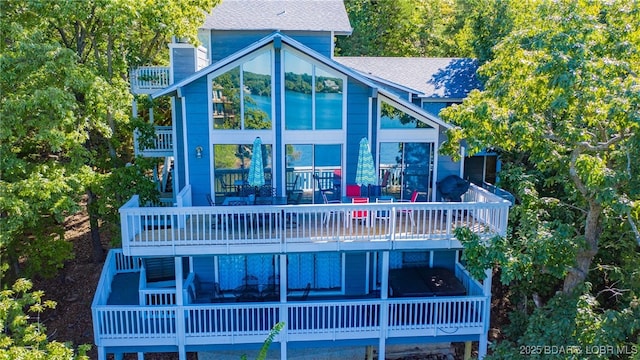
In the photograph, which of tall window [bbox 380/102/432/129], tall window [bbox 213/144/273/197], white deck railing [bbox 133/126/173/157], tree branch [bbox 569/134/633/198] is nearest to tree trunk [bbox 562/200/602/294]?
tree branch [bbox 569/134/633/198]

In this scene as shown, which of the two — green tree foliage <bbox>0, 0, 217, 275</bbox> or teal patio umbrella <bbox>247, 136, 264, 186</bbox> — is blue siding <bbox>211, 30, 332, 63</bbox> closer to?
green tree foliage <bbox>0, 0, 217, 275</bbox>

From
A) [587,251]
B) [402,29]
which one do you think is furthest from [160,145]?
[402,29]

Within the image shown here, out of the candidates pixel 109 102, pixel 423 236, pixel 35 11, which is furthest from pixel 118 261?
pixel 423 236

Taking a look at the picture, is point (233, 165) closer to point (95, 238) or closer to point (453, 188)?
point (453, 188)

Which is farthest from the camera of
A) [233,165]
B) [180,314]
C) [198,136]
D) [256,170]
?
[233,165]

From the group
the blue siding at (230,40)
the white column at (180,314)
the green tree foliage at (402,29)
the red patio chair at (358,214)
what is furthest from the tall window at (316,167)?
the green tree foliage at (402,29)

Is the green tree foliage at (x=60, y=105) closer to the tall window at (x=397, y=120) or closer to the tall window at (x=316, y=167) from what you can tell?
the tall window at (x=316, y=167)
